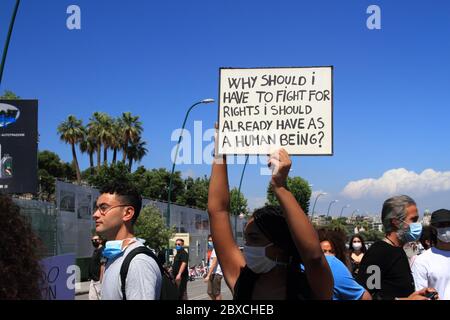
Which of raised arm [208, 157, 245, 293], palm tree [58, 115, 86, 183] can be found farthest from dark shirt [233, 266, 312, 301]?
palm tree [58, 115, 86, 183]

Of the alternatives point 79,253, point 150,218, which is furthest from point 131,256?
point 150,218

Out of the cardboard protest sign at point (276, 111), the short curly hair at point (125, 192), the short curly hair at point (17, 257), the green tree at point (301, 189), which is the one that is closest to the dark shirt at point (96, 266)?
the short curly hair at point (125, 192)

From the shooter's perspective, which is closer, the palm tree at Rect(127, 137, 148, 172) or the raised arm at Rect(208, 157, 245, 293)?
the raised arm at Rect(208, 157, 245, 293)

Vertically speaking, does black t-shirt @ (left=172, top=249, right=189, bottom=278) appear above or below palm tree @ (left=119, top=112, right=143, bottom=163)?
below

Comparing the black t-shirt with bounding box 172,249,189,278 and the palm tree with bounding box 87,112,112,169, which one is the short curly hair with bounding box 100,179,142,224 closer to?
the black t-shirt with bounding box 172,249,189,278

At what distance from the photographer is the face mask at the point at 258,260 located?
9.95 feet

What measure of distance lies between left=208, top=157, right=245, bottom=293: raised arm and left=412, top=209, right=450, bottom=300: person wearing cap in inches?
82.3

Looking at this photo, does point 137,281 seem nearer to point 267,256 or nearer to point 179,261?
point 267,256

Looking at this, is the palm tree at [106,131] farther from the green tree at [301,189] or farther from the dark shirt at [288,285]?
the dark shirt at [288,285]

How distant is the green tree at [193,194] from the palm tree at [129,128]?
22.9 m

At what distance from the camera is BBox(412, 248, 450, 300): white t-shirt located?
4.69 metres

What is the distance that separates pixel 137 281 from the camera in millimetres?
3582

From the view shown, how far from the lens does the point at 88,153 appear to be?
57.5 meters
